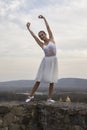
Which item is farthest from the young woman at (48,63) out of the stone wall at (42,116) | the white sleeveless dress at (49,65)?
the stone wall at (42,116)

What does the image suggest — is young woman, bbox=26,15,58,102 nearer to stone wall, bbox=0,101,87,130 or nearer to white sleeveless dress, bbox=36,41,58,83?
white sleeveless dress, bbox=36,41,58,83

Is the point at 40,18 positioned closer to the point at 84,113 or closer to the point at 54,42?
the point at 54,42

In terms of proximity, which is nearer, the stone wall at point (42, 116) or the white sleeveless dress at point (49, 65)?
the stone wall at point (42, 116)

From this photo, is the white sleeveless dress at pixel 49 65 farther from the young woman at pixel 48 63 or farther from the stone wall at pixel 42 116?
the stone wall at pixel 42 116

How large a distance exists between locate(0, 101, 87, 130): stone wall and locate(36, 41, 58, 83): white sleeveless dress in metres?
0.56

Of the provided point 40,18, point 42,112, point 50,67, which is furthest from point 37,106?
point 40,18

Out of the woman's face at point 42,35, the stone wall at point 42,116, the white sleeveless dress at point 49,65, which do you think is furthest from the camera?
the woman's face at point 42,35

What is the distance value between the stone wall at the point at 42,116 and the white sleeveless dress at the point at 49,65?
0.56 metres

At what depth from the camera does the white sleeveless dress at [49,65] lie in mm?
9992

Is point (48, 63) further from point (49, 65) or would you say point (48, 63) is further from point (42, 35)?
point (42, 35)

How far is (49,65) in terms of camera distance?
10039mm

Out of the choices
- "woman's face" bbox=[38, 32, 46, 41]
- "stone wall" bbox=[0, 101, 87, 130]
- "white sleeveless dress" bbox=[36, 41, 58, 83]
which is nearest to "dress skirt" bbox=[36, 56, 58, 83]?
"white sleeveless dress" bbox=[36, 41, 58, 83]

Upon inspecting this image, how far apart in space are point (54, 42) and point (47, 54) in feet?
0.95

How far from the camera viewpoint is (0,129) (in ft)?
30.2
